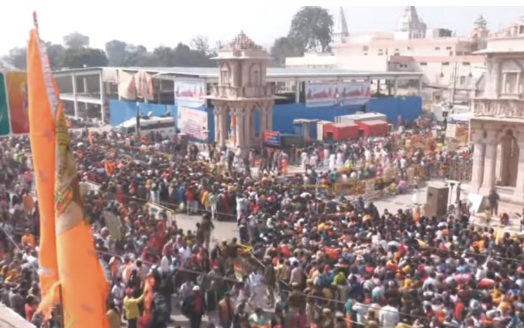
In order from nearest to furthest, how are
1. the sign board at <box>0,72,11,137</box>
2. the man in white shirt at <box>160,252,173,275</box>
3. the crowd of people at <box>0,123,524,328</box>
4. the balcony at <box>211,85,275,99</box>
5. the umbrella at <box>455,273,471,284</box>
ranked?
the sign board at <box>0,72,11,137</box> < the crowd of people at <box>0,123,524,328</box> < the umbrella at <box>455,273,471,284</box> < the man in white shirt at <box>160,252,173,275</box> < the balcony at <box>211,85,275,99</box>

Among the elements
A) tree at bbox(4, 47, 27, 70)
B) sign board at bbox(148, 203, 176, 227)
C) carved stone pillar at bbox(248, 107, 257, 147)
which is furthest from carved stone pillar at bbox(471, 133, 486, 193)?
tree at bbox(4, 47, 27, 70)

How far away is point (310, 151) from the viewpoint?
28.8 meters

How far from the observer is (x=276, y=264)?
1140cm

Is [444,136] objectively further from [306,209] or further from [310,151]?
[306,209]

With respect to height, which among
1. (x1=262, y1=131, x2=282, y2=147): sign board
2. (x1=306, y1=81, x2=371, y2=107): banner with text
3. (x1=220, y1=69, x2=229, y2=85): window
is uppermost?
(x1=220, y1=69, x2=229, y2=85): window

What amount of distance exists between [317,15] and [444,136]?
253 ft

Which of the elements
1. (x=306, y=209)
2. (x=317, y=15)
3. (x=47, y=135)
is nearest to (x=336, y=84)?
(x=306, y=209)

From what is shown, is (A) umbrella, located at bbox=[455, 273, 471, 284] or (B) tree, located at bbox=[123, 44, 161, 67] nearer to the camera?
(A) umbrella, located at bbox=[455, 273, 471, 284]

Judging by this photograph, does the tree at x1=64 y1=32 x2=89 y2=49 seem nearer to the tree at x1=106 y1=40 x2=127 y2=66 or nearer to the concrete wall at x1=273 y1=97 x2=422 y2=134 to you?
the tree at x1=106 y1=40 x2=127 y2=66

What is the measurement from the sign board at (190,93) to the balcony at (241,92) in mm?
2456

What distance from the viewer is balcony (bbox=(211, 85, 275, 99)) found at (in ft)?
99.5

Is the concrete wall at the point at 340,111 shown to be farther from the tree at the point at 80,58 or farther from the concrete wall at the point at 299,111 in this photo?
the tree at the point at 80,58

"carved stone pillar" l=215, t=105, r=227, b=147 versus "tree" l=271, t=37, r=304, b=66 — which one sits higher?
"tree" l=271, t=37, r=304, b=66

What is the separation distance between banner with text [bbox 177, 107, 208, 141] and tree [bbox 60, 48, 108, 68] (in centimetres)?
3992
